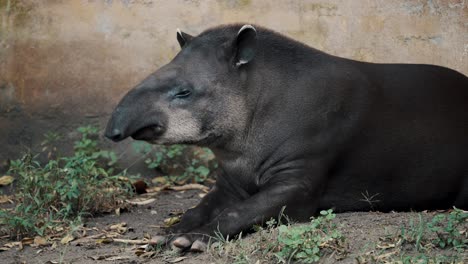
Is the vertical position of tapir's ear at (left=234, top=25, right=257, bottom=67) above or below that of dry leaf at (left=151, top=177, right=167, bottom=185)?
above

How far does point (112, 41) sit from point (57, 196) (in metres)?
2.19

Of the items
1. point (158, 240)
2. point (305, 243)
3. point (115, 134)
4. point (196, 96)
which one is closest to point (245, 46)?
point (196, 96)

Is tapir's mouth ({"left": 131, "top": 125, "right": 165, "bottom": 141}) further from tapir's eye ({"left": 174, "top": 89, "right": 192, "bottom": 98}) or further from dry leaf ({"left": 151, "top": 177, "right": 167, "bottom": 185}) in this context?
dry leaf ({"left": 151, "top": 177, "right": 167, "bottom": 185})

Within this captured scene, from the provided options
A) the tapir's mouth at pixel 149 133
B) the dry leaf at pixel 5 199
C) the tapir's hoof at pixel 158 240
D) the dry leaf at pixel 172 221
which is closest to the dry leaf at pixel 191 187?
the dry leaf at pixel 172 221

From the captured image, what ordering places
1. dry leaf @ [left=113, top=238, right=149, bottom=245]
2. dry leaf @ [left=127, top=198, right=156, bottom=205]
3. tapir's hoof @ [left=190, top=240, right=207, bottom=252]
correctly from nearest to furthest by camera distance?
tapir's hoof @ [left=190, top=240, right=207, bottom=252], dry leaf @ [left=113, top=238, right=149, bottom=245], dry leaf @ [left=127, top=198, right=156, bottom=205]

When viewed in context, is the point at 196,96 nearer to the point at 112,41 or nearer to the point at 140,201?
the point at 140,201

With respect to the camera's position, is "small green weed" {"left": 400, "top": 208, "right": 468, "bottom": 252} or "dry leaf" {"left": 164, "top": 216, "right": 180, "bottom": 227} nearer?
"small green weed" {"left": 400, "top": 208, "right": 468, "bottom": 252}

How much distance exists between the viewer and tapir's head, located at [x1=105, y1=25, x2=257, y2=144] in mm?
6441

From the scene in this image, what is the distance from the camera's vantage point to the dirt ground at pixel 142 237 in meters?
5.65

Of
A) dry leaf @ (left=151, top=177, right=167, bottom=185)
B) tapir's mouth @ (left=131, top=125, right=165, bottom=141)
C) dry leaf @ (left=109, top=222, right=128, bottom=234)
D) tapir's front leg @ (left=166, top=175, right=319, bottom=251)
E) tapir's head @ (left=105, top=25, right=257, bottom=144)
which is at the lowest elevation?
dry leaf @ (left=151, top=177, right=167, bottom=185)

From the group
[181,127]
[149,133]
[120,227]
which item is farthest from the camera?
[120,227]

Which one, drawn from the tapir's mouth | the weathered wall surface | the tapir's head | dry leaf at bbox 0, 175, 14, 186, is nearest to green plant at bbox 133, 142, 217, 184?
the weathered wall surface

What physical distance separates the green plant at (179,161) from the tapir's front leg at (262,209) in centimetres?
220

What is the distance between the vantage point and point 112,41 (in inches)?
351
